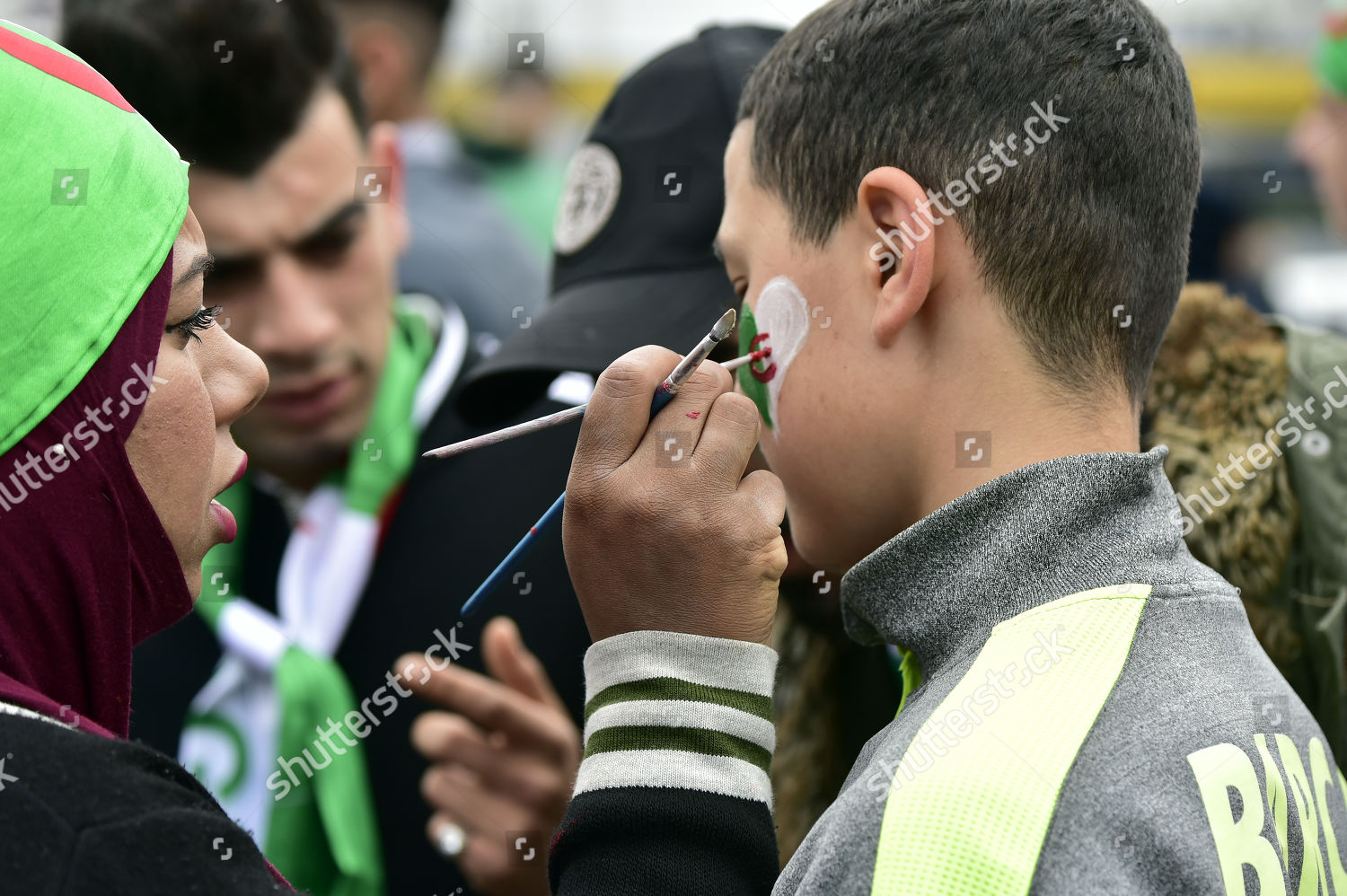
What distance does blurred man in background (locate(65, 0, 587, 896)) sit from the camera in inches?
93.7

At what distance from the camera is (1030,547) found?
52.2 inches

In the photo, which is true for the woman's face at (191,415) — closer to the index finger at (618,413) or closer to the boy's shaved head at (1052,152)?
the index finger at (618,413)

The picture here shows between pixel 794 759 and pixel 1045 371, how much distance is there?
1.12 meters

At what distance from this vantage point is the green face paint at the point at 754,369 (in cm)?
163

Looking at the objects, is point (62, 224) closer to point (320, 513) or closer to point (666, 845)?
point (666, 845)

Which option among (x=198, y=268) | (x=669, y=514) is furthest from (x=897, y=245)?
(x=198, y=268)

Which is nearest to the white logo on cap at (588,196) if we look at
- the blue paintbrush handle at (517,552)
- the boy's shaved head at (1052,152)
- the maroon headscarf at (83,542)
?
the boy's shaved head at (1052,152)

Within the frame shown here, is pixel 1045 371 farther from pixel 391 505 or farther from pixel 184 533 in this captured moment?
pixel 391 505

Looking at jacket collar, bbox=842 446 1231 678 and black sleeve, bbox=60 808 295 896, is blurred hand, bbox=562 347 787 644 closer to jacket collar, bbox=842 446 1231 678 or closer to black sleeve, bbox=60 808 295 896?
jacket collar, bbox=842 446 1231 678

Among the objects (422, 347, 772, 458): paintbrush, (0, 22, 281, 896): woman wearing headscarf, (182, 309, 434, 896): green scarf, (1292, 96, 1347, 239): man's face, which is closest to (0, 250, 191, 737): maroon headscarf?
(0, 22, 281, 896): woman wearing headscarf

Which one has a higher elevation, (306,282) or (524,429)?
(524,429)

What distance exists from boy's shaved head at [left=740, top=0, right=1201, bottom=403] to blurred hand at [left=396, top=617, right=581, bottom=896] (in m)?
1.10

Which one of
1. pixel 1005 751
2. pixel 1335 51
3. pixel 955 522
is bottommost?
pixel 1005 751

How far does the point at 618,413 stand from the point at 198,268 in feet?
1.76
